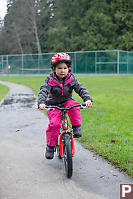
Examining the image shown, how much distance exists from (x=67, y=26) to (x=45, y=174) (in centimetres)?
4953

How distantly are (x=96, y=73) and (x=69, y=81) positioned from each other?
111 feet

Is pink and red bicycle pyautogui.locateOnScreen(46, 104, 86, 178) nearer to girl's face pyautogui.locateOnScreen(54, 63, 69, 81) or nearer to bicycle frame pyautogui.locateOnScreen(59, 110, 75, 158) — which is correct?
bicycle frame pyautogui.locateOnScreen(59, 110, 75, 158)

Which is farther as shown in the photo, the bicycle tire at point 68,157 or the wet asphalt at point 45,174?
the bicycle tire at point 68,157

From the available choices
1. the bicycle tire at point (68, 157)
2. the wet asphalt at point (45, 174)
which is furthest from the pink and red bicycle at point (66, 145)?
the wet asphalt at point (45, 174)

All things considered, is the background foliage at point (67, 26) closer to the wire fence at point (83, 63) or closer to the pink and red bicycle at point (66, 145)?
the wire fence at point (83, 63)

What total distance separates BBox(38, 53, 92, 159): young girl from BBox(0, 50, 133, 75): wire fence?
32852mm

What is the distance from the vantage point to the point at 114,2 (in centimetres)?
4766

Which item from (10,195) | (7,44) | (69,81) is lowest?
(10,195)

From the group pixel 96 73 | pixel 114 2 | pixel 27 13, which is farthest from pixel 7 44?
pixel 96 73

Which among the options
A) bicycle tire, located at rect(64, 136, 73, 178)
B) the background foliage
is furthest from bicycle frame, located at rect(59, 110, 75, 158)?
the background foliage

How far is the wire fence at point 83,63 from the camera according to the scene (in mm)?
36906

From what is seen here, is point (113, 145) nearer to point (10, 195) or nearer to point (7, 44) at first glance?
point (10, 195)

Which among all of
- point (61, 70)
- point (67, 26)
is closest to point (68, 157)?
point (61, 70)

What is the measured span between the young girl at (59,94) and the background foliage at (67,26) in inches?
1634
